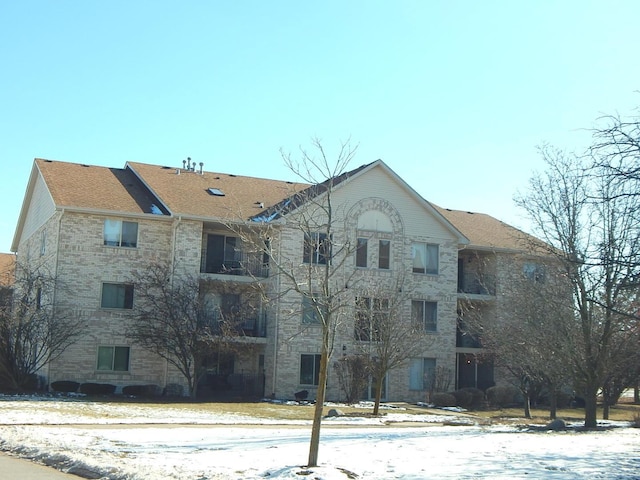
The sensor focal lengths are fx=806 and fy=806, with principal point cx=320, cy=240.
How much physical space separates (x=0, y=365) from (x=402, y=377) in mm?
17219

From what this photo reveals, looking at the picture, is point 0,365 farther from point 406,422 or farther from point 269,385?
point 406,422

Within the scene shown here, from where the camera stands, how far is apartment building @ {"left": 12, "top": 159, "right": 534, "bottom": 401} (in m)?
33.8

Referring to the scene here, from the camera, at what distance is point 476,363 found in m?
39.4

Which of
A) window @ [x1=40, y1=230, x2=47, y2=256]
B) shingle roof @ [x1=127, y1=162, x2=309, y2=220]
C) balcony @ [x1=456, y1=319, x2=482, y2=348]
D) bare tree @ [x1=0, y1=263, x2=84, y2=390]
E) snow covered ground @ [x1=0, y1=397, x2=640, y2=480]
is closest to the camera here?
snow covered ground @ [x1=0, y1=397, x2=640, y2=480]

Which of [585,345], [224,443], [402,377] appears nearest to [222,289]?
[402,377]

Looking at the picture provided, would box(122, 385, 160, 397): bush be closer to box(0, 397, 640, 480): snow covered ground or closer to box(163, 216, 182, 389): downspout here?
box(163, 216, 182, 389): downspout

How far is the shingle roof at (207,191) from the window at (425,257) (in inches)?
255

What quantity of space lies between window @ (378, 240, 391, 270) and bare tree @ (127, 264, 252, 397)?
6.96m

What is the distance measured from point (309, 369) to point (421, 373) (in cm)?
557

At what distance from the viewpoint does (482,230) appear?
142 ft

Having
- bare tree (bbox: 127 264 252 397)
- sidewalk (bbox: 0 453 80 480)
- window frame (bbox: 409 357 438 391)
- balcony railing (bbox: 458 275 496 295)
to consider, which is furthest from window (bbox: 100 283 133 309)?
sidewalk (bbox: 0 453 80 480)

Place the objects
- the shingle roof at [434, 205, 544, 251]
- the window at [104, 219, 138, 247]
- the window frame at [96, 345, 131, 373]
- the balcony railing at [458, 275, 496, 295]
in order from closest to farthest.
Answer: the window frame at [96, 345, 131, 373]
the window at [104, 219, 138, 247]
the shingle roof at [434, 205, 544, 251]
the balcony railing at [458, 275, 496, 295]

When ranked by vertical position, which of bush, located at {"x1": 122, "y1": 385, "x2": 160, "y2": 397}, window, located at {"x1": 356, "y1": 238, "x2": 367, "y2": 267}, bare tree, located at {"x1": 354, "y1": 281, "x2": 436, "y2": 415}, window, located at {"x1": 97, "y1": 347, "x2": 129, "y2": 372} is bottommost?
bush, located at {"x1": 122, "y1": 385, "x2": 160, "y2": 397}

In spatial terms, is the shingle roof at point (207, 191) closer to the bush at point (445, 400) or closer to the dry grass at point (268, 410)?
the dry grass at point (268, 410)
